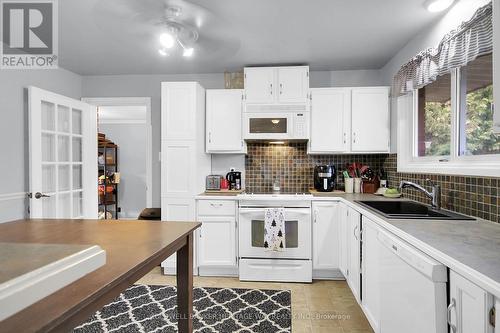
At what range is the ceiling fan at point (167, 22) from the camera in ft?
6.47

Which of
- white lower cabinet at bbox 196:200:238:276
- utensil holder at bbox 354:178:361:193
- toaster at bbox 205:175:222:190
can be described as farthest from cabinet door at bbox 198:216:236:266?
utensil holder at bbox 354:178:361:193

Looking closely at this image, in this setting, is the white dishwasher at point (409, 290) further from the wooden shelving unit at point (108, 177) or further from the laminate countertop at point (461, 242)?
the wooden shelving unit at point (108, 177)

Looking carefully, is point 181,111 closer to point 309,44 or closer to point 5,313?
point 309,44

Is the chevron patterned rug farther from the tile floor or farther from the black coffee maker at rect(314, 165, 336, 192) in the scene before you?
the black coffee maker at rect(314, 165, 336, 192)

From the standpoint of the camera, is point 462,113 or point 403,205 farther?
point 403,205

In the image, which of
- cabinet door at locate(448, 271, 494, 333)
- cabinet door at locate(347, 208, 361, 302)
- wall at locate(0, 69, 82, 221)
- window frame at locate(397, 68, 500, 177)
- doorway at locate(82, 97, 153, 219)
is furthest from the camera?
doorway at locate(82, 97, 153, 219)

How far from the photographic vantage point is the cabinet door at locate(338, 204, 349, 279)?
259 cm

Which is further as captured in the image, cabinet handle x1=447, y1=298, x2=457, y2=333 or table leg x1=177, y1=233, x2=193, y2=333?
table leg x1=177, y1=233, x2=193, y2=333

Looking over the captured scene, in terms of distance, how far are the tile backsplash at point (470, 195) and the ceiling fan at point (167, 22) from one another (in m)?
2.10

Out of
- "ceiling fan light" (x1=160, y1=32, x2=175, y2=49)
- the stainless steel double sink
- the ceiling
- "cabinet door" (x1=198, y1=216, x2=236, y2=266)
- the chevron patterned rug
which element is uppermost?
the ceiling

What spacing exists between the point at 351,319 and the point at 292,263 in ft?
2.57

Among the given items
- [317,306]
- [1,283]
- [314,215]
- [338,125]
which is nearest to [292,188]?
[314,215]

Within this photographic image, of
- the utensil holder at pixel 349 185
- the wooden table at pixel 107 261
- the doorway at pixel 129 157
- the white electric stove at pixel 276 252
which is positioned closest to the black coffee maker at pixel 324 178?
the utensil holder at pixel 349 185

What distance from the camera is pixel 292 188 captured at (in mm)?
3455
